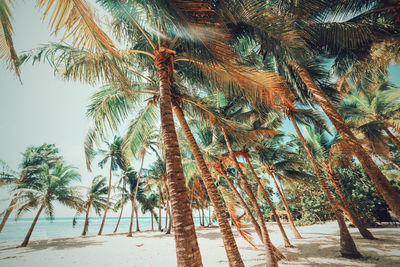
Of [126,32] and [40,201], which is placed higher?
[126,32]

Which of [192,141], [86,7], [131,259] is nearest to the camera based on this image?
[86,7]

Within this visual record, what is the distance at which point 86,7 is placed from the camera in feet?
6.01

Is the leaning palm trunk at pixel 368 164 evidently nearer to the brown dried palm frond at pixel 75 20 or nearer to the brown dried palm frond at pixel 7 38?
the brown dried palm frond at pixel 75 20

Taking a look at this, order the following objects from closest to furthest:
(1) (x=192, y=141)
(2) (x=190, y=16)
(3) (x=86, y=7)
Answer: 1. (3) (x=86, y=7)
2. (2) (x=190, y=16)
3. (1) (x=192, y=141)

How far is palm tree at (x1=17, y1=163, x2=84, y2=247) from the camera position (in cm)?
1156

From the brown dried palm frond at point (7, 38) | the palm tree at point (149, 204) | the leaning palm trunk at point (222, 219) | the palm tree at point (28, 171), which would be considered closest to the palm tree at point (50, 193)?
the palm tree at point (28, 171)

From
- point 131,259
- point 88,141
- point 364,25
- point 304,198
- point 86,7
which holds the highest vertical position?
point 364,25

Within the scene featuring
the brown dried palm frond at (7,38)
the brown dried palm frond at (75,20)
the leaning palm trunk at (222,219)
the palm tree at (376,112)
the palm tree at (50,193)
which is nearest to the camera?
the brown dried palm frond at (75,20)

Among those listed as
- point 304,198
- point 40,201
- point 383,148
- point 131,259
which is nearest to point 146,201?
point 40,201

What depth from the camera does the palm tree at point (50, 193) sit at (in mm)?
11565

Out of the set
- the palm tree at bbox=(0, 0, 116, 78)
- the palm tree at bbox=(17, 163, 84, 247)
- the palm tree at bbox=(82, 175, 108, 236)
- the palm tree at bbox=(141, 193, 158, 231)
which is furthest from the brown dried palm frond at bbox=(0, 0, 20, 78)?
the palm tree at bbox=(141, 193, 158, 231)

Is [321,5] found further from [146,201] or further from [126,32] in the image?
[146,201]

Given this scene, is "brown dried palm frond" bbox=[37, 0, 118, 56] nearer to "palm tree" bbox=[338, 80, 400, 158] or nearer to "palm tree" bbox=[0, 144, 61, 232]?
"palm tree" bbox=[338, 80, 400, 158]

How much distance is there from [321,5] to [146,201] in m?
26.9
